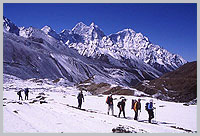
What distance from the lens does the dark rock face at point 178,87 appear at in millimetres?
39916

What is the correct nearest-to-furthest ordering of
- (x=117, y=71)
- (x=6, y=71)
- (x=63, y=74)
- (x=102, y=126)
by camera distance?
1. (x=102, y=126)
2. (x=6, y=71)
3. (x=63, y=74)
4. (x=117, y=71)

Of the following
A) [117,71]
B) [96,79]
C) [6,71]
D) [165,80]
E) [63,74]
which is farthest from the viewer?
[117,71]

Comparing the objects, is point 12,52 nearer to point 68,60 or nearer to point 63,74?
point 63,74

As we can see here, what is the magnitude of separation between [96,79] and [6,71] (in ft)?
157

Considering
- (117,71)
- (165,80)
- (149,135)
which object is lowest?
(149,135)

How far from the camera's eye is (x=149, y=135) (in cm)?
1052

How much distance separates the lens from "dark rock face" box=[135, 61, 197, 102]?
39916 millimetres

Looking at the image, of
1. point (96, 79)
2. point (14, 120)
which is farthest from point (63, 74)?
point (14, 120)

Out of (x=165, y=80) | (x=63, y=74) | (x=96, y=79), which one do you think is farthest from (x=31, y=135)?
(x=63, y=74)

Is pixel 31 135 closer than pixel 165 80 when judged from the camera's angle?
Yes

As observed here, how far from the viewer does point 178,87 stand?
45594mm

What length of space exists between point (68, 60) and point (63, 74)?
29728 mm

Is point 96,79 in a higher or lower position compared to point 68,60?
lower

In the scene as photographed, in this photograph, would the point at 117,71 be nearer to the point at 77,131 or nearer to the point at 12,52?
the point at 12,52
